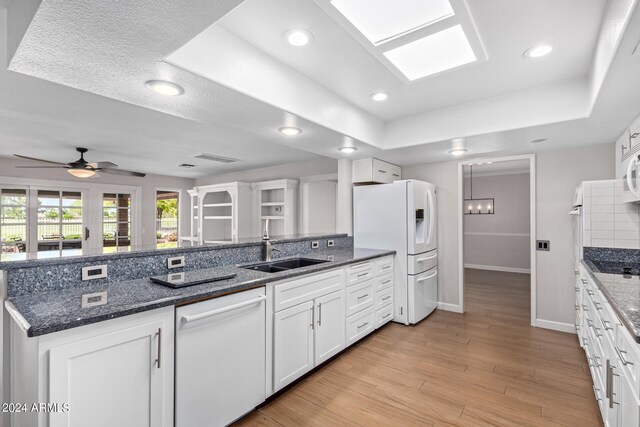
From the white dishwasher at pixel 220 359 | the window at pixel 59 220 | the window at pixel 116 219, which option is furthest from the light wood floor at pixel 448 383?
the window at pixel 59 220

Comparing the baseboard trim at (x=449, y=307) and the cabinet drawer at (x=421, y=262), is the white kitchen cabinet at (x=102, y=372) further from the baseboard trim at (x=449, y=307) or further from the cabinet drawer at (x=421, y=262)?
the baseboard trim at (x=449, y=307)

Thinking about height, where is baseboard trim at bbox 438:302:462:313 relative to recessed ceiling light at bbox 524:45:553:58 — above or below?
below

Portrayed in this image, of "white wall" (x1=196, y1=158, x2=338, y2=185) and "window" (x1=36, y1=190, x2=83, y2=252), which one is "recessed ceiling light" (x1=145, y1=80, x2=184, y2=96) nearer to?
"white wall" (x1=196, y1=158, x2=338, y2=185)

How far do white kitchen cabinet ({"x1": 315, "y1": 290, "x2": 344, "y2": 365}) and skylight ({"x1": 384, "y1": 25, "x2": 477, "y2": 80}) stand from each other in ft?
6.24

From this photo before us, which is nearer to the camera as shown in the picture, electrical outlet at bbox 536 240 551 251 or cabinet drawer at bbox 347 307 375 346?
cabinet drawer at bbox 347 307 375 346

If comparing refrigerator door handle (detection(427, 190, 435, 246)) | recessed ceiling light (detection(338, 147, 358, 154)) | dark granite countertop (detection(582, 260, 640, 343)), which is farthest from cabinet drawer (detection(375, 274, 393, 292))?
dark granite countertop (detection(582, 260, 640, 343))

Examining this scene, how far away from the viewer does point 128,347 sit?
1.41 metres

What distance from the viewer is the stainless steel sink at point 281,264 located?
2754 mm

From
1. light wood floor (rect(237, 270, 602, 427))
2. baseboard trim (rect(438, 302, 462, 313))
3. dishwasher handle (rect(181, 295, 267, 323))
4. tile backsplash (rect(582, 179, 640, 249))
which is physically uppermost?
tile backsplash (rect(582, 179, 640, 249))

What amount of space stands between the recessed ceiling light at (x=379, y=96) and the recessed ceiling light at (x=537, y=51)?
103cm

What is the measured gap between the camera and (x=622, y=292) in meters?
1.66

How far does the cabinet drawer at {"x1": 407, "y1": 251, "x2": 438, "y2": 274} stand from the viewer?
11.7ft

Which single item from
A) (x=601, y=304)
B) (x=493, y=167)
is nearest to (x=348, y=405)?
(x=601, y=304)

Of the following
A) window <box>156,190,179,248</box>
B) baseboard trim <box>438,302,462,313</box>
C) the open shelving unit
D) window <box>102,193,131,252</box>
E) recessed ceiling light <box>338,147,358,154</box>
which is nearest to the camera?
recessed ceiling light <box>338,147,358,154</box>
